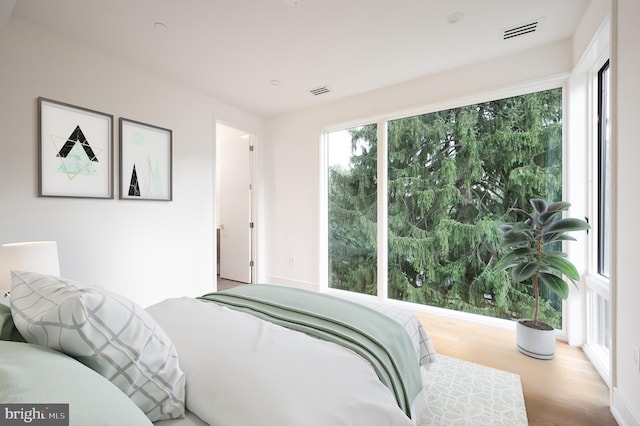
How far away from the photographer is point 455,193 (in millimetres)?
3029

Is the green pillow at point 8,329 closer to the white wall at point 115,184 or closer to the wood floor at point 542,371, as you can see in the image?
the white wall at point 115,184

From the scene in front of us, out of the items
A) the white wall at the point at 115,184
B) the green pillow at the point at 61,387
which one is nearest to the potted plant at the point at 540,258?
the green pillow at the point at 61,387

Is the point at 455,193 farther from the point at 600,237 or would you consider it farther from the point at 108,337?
the point at 108,337

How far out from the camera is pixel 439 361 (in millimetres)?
2166

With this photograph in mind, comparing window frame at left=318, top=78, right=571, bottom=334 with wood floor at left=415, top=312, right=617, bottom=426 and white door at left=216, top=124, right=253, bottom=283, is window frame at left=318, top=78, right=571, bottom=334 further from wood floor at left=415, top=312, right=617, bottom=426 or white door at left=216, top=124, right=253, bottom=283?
white door at left=216, top=124, right=253, bottom=283

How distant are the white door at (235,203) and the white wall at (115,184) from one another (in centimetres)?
69

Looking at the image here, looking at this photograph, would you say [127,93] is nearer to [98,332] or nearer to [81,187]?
[81,187]

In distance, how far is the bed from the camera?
22.6 inches

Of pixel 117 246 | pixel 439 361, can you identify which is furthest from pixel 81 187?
pixel 439 361

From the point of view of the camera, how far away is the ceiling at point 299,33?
6.64ft

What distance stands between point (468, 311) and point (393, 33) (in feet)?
9.61

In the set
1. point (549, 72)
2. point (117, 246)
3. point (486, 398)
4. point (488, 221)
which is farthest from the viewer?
point (488, 221)

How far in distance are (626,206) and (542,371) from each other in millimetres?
1352

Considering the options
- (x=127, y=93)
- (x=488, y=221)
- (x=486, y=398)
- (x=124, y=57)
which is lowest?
(x=486, y=398)
